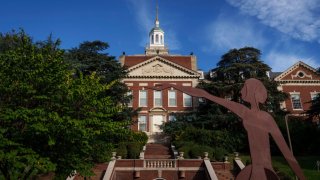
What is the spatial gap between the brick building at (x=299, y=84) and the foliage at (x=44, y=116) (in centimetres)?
3353

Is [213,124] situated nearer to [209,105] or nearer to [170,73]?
[209,105]

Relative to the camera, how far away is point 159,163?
2425cm

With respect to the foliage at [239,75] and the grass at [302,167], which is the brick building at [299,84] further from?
the grass at [302,167]

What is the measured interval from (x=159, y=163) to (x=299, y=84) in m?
27.4

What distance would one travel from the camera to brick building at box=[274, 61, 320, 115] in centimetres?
4428

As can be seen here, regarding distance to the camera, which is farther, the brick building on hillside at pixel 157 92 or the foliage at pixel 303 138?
the brick building on hillside at pixel 157 92

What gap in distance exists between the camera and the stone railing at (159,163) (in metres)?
24.1

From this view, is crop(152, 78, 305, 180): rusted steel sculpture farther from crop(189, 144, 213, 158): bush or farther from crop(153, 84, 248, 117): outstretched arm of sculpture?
crop(189, 144, 213, 158): bush

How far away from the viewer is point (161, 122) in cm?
4106

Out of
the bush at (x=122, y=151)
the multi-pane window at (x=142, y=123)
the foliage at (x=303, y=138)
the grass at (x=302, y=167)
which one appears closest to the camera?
the grass at (x=302, y=167)

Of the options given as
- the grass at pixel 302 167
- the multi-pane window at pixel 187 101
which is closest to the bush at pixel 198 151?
the grass at pixel 302 167

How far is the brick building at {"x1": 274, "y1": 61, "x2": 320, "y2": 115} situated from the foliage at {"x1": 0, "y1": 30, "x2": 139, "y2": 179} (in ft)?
110

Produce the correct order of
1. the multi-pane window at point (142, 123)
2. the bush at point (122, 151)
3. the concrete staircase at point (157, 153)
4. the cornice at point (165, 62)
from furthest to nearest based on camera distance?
the cornice at point (165, 62)
the multi-pane window at point (142, 123)
the concrete staircase at point (157, 153)
the bush at point (122, 151)

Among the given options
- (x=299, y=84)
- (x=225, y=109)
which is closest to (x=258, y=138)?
(x=225, y=109)
